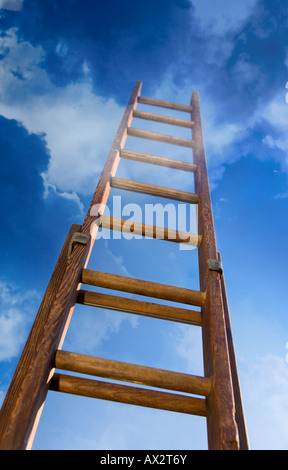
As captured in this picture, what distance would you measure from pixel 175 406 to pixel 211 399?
0.15m

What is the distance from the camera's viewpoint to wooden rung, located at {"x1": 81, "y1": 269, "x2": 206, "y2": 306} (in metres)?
1.65

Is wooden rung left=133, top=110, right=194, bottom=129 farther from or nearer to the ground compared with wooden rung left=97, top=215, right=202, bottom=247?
farther from the ground

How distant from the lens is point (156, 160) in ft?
9.23

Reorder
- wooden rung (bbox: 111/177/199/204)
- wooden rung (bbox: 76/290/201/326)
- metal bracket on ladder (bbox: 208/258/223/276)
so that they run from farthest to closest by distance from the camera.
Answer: wooden rung (bbox: 111/177/199/204), metal bracket on ladder (bbox: 208/258/223/276), wooden rung (bbox: 76/290/201/326)

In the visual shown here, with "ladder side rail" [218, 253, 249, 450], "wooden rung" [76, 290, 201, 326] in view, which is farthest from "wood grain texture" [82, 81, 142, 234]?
"ladder side rail" [218, 253, 249, 450]

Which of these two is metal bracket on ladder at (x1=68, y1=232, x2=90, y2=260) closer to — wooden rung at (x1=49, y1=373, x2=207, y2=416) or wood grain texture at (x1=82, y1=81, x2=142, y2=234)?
wood grain texture at (x1=82, y1=81, x2=142, y2=234)

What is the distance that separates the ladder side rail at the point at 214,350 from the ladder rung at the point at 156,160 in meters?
0.59

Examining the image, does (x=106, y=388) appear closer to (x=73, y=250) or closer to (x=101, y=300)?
(x=101, y=300)

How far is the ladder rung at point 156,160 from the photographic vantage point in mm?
2771

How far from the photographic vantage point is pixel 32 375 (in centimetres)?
115
